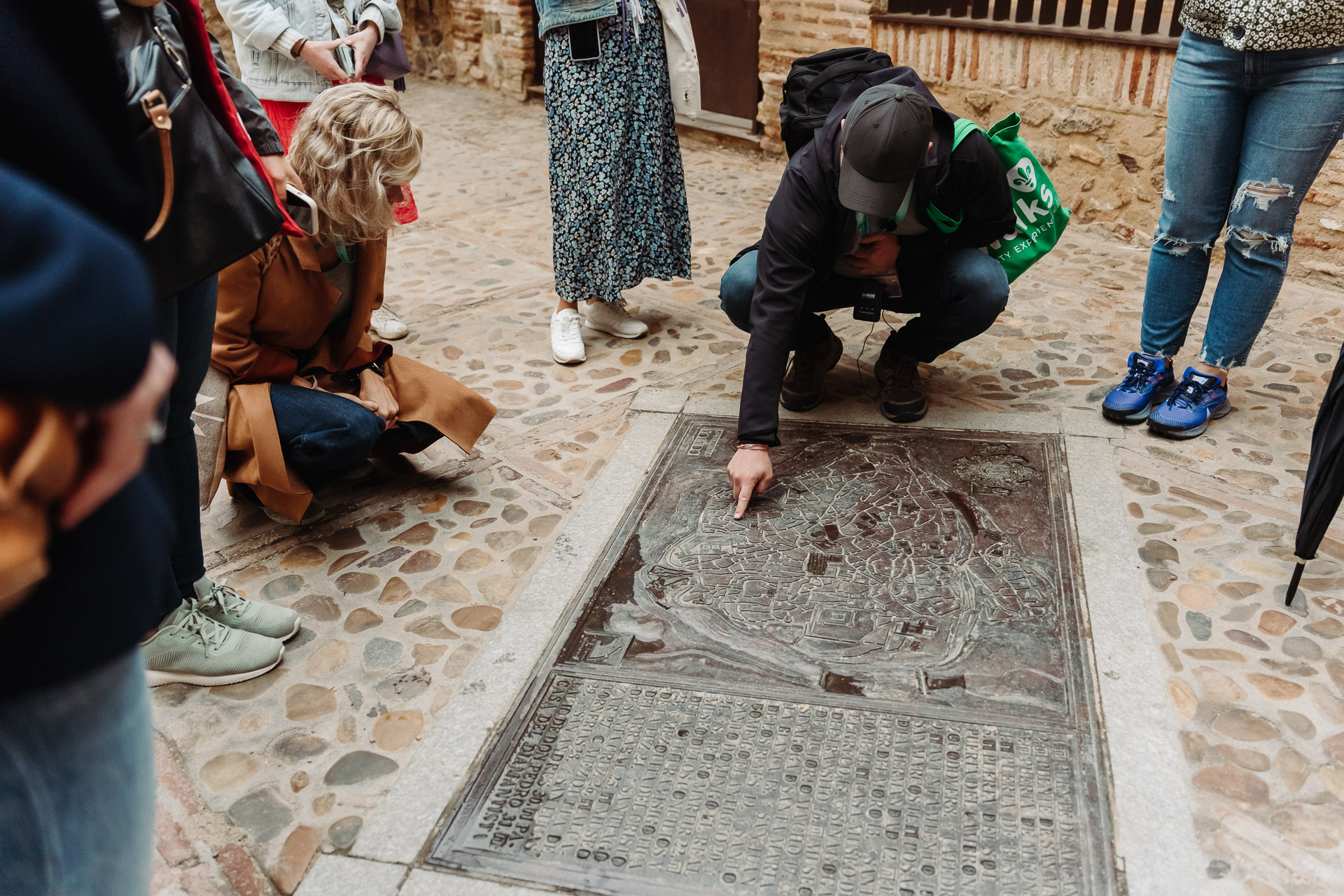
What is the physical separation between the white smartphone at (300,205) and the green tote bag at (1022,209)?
1638 millimetres

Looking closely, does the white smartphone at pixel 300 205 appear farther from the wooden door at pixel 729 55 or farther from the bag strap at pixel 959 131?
the wooden door at pixel 729 55

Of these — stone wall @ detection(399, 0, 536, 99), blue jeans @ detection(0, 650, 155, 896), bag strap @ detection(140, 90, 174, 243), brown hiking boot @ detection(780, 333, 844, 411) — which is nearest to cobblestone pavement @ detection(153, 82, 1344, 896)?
brown hiking boot @ detection(780, 333, 844, 411)

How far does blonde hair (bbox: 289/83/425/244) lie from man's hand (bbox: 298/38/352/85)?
0.85 metres

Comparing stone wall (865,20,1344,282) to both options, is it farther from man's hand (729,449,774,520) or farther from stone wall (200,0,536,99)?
stone wall (200,0,536,99)

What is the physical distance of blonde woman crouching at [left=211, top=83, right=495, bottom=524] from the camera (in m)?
2.47

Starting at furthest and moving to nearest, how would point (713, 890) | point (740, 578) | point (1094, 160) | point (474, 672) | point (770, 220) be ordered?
point (1094, 160) < point (770, 220) < point (740, 578) < point (474, 672) < point (713, 890)

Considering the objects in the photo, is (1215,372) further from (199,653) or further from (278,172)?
(199,653)

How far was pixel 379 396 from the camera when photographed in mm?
2764

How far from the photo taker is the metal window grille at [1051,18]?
4500mm

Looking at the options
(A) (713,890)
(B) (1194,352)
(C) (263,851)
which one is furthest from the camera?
(B) (1194,352)

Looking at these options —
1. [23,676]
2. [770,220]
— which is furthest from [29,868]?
[770,220]

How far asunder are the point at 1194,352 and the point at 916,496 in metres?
1.47

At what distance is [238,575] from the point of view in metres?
2.57

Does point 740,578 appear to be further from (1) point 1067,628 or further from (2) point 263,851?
(2) point 263,851
